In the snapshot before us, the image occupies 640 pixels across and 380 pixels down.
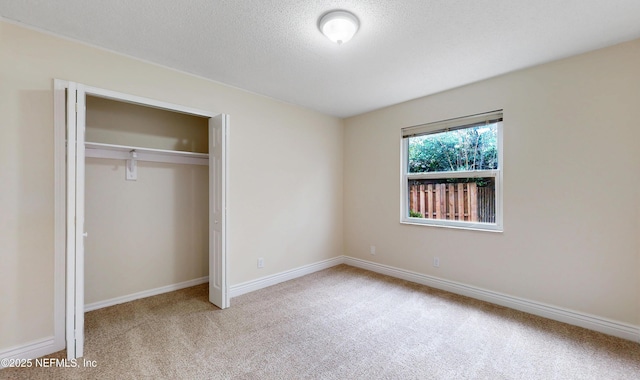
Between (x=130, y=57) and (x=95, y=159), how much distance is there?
3.71 feet

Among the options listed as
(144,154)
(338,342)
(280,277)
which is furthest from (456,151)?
(144,154)

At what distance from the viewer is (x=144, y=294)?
120 inches

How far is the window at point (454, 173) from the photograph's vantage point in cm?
305

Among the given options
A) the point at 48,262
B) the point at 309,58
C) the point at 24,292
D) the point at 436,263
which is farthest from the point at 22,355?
the point at 436,263

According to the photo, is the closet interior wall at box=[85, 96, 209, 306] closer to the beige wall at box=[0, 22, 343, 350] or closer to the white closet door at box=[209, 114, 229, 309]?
the beige wall at box=[0, 22, 343, 350]

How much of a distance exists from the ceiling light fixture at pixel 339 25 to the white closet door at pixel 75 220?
1906 millimetres

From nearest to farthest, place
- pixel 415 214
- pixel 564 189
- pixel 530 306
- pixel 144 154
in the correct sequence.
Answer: pixel 564 189 < pixel 530 306 < pixel 144 154 < pixel 415 214

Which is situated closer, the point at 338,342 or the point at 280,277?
the point at 338,342

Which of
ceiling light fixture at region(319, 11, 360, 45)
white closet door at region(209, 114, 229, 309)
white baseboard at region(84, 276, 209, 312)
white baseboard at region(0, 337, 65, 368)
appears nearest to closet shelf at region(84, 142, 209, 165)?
white closet door at region(209, 114, 229, 309)

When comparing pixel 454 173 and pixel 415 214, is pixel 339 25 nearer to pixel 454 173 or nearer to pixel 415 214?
pixel 454 173

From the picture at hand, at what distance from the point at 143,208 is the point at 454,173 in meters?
3.83

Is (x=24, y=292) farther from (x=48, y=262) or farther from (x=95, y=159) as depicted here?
(x=95, y=159)

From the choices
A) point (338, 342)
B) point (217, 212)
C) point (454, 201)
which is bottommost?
point (338, 342)

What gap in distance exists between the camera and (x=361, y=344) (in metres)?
2.17
